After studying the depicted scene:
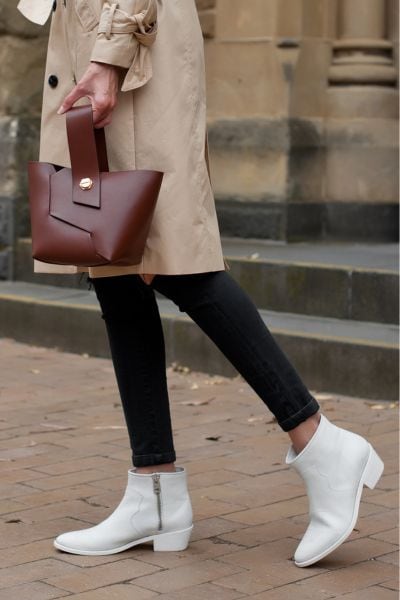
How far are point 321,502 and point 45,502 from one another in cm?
97

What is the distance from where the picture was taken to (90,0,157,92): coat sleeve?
10.5 ft

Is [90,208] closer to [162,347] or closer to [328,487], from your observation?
[162,347]

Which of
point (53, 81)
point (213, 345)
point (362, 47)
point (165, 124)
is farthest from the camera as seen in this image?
point (362, 47)

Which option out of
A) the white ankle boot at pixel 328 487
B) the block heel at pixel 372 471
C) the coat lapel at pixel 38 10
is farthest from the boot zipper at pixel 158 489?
the coat lapel at pixel 38 10

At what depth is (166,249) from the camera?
3285 millimetres

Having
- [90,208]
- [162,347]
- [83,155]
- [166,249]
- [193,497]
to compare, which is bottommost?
[193,497]

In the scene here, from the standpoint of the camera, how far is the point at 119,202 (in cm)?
318

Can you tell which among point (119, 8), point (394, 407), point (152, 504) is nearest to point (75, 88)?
point (119, 8)

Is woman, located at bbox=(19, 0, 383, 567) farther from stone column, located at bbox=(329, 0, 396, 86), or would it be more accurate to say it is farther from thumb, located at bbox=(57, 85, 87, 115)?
stone column, located at bbox=(329, 0, 396, 86)

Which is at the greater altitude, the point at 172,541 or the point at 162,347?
the point at 162,347

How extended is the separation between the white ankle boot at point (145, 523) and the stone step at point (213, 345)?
2.02 metres

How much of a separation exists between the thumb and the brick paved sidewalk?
3.67 ft

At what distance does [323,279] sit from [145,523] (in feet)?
9.51

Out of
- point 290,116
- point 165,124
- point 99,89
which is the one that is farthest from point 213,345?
point 99,89
